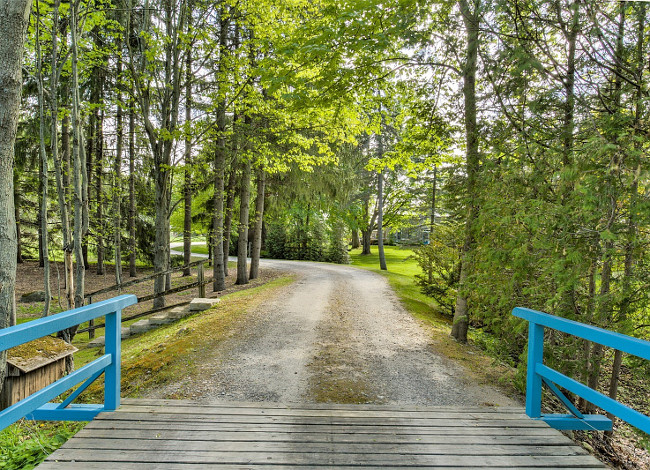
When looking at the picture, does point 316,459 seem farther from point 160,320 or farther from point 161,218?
point 161,218

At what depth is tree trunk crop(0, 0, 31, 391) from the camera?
10.8 ft

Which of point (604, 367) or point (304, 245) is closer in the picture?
point (604, 367)

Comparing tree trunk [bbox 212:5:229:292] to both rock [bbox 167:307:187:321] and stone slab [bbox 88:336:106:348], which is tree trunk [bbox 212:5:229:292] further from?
stone slab [bbox 88:336:106:348]

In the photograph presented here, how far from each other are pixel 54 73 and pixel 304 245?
2194cm

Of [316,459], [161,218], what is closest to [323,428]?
[316,459]

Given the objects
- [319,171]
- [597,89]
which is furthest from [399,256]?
[597,89]

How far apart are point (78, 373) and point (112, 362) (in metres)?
0.40

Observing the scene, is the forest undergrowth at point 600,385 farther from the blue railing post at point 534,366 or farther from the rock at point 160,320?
the rock at point 160,320

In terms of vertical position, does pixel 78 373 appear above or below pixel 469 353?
above

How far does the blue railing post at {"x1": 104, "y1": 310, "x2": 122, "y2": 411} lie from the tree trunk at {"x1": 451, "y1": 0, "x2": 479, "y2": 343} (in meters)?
4.73

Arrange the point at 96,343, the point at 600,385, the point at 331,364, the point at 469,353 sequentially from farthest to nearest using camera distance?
the point at 96,343 → the point at 469,353 → the point at 600,385 → the point at 331,364

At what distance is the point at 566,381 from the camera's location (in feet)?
9.66

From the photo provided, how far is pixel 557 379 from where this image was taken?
119 inches

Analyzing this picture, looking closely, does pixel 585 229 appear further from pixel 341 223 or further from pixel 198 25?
pixel 341 223
